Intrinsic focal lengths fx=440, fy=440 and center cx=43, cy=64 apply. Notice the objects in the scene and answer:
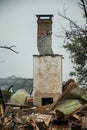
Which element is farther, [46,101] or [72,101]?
[46,101]

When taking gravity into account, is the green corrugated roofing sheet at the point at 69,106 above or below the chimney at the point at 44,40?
below

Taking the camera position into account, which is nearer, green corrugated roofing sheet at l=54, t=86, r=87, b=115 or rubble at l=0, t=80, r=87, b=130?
rubble at l=0, t=80, r=87, b=130

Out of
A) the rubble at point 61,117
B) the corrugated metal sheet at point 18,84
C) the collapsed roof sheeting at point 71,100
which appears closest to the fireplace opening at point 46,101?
the corrugated metal sheet at point 18,84

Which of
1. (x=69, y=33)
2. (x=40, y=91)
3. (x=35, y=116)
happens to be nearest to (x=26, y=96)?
(x=40, y=91)

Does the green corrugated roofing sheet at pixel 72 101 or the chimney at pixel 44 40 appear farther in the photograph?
the chimney at pixel 44 40

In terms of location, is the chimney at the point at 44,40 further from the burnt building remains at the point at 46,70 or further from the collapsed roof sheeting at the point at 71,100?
the collapsed roof sheeting at the point at 71,100

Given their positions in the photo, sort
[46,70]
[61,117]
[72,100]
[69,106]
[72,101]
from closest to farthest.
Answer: [61,117], [69,106], [72,101], [72,100], [46,70]

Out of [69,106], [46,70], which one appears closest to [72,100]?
[69,106]

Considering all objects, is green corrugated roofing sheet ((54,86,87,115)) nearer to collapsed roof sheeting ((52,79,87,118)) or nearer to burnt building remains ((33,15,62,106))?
collapsed roof sheeting ((52,79,87,118))

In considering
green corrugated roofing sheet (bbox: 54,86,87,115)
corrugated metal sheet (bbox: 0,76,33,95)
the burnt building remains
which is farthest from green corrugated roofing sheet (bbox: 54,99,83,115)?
corrugated metal sheet (bbox: 0,76,33,95)

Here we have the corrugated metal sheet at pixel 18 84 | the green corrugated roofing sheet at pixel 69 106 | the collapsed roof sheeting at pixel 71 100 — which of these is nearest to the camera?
the green corrugated roofing sheet at pixel 69 106

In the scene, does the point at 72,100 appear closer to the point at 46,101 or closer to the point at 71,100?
the point at 71,100

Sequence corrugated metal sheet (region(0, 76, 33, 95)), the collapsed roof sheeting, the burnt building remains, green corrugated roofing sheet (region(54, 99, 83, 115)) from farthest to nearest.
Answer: corrugated metal sheet (region(0, 76, 33, 95))
the burnt building remains
the collapsed roof sheeting
green corrugated roofing sheet (region(54, 99, 83, 115))

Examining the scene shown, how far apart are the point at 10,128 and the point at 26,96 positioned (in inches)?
424
